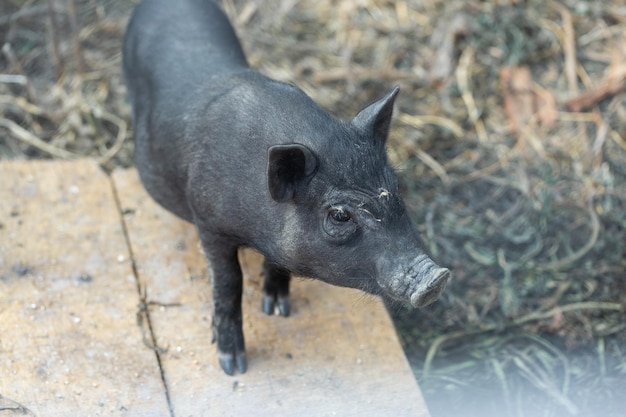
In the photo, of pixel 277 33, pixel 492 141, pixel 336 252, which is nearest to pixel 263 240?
pixel 336 252

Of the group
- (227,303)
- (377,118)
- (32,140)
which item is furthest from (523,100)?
(32,140)

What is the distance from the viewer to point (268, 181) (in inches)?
128

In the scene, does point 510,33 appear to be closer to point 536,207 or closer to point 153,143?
point 536,207

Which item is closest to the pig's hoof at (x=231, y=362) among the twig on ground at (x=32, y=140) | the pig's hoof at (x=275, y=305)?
the pig's hoof at (x=275, y=305)

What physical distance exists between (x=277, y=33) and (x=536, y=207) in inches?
85.6

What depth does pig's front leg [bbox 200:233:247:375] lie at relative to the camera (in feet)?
12.3

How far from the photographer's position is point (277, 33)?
6277 millimetres

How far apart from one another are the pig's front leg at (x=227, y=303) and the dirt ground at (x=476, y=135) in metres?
0.96

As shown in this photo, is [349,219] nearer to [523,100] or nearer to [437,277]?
[437,277]

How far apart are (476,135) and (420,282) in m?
2.68

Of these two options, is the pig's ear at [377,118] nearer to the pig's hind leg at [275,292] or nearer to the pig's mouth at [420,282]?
the pig's mouth at [420,282]

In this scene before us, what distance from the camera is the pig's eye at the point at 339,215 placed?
326cm

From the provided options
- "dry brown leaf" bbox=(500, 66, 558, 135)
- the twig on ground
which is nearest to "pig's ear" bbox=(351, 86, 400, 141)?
the twig on ground

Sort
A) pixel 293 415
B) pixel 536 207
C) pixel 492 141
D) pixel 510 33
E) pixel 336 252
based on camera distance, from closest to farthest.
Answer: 1. pixel 336 252
2. pixel 293 415
3. pixel 536 207
4. pixel 492 141
5. pixel 510 33
